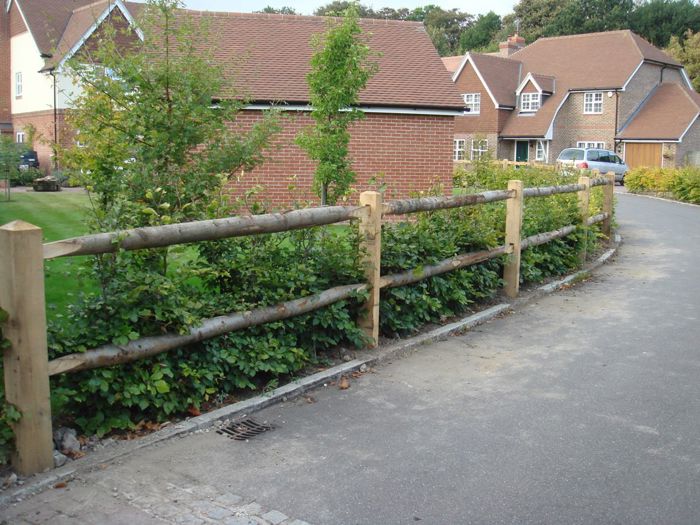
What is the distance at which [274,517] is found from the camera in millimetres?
3928

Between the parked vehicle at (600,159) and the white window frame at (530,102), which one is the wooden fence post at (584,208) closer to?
the parked vehicle at (600,159)

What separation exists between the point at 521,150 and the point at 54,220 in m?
39.3

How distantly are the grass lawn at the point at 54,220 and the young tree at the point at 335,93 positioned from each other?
3780 millimetres

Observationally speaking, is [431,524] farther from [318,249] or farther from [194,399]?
[318,249]

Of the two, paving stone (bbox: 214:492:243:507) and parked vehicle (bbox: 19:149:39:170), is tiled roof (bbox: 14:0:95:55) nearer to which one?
parked vehicle (bbox: 19:149:39:170)

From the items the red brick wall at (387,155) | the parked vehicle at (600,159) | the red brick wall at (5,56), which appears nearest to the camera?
the red brick wall at (387,155)

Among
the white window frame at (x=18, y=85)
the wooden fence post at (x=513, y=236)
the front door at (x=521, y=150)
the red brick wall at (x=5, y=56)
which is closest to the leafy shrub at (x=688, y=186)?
the front door at (x=521, y=150)

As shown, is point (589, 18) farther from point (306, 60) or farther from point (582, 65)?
point (306, 60)

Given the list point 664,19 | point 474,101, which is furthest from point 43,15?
point 664,19

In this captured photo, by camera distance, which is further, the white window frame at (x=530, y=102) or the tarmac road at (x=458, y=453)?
the white window frame at (x=530, y=102)

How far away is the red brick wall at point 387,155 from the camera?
18234 millimetres

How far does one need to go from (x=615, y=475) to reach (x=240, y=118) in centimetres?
1479

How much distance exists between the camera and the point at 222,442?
4867 mm

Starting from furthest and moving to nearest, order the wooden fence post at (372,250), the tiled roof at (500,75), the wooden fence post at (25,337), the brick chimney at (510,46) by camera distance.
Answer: the brick chimney at (510,46) → the tiled roof at (500,75) → the wooden fence post at (372,250) → the wooden fence post at (25,337)
